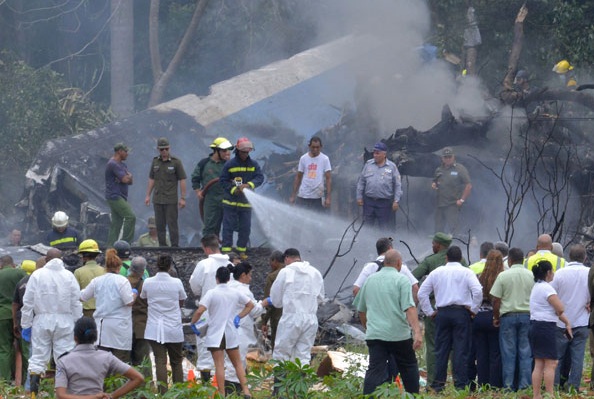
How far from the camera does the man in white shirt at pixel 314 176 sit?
17.4 metres

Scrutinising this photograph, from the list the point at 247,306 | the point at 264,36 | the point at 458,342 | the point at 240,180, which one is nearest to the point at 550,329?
the point at 458,342

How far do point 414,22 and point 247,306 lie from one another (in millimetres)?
13775

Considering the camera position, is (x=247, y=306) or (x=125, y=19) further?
(x=125, y=19)

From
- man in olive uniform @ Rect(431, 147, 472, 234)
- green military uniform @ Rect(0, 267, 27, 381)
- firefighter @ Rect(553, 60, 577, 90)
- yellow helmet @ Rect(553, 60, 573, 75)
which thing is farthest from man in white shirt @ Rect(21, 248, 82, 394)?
yellow helmet @ Rect(553, 60, 573, 75)

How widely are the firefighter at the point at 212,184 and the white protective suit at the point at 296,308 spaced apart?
4.43m

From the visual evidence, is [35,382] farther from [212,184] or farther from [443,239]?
[212,184]

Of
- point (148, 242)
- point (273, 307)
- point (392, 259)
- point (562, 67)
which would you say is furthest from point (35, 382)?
point (562, 67)

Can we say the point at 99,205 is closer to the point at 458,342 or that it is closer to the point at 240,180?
the point at 240,180

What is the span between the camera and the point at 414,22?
80.9ft

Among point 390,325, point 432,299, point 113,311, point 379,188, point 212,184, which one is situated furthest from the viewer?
point 379,188

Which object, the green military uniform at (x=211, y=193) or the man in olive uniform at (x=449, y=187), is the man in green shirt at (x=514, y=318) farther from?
the man in olive uniform at (x=449, y=187)

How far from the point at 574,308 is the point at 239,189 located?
545cm

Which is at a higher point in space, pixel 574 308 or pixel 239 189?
pixel 239 189

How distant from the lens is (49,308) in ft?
41.0
